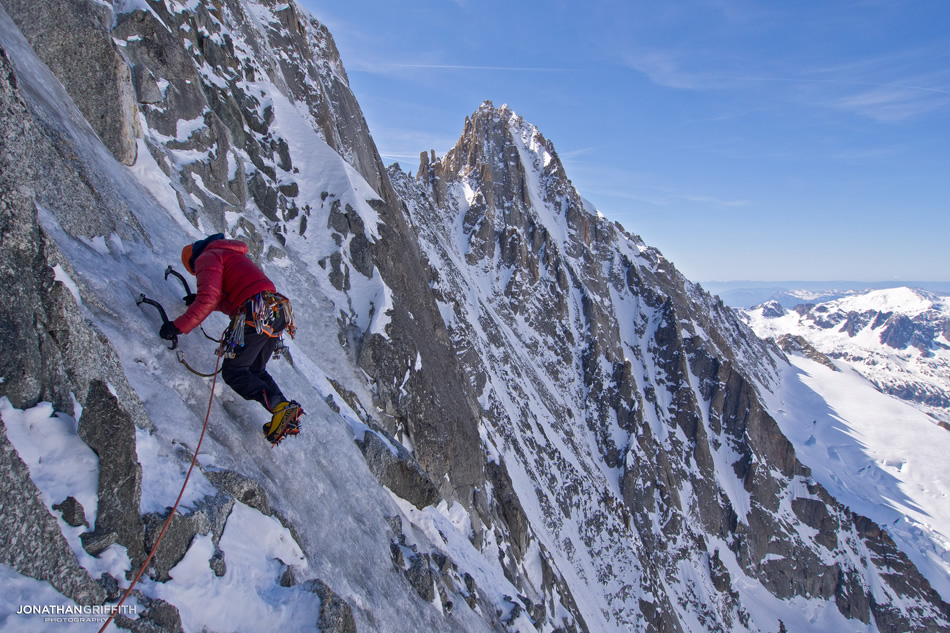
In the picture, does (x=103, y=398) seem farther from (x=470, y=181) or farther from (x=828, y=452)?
(x=828, y=452)

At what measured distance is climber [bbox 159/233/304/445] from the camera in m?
7.53

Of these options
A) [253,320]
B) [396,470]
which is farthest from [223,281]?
[396,470]

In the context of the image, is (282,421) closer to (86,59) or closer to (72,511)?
(72,511)

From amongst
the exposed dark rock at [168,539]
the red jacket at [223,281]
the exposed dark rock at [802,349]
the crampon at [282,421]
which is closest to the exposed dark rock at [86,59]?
the red jacket at [223,281]

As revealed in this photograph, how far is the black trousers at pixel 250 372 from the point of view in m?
7.71

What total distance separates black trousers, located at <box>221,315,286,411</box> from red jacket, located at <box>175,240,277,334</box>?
577mm

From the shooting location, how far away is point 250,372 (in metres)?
7.95

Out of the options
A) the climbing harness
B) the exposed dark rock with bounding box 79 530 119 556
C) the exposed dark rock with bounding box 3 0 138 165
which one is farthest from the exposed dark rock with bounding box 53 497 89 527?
the exposed dark rock with bounding box 3 0 138 165

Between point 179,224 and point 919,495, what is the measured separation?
504 feet

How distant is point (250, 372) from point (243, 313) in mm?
1063

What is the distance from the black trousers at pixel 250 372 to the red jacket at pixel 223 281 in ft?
1.89

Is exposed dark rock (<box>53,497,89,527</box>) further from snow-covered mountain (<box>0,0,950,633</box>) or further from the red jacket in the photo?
the red jacket

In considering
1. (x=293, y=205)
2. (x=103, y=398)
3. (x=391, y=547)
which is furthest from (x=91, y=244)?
(x=293, y=205)

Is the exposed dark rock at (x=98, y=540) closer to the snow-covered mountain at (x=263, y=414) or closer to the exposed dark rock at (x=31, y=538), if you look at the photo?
the snow-covered mountain at (x=263, y=414)
